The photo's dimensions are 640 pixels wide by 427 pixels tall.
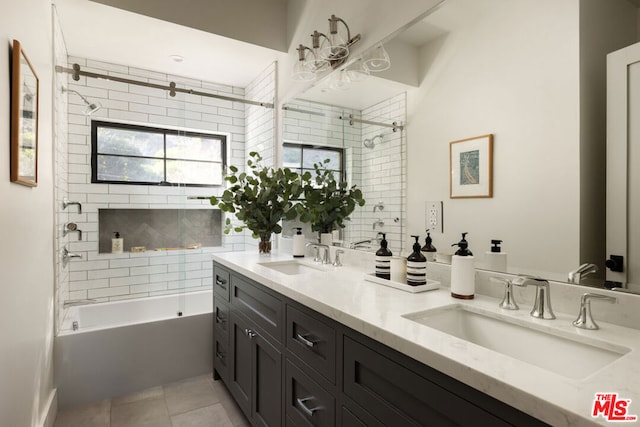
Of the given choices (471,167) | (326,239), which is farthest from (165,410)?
(471,167)

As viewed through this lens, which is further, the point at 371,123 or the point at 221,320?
the point at 221,320

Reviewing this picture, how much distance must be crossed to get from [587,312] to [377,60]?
149cm

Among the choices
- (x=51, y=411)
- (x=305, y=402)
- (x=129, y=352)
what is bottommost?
(x=51, y=411)

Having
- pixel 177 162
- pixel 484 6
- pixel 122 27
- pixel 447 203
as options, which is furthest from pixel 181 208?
pixel 484 6

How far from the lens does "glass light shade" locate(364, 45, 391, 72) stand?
181 centimetres

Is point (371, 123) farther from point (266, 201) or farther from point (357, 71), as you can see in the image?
point (266, 201)

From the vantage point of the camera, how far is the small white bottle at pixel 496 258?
1.26 meters

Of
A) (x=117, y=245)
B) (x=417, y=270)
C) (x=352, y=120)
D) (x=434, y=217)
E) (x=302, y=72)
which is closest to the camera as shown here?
(x=417, y=270)

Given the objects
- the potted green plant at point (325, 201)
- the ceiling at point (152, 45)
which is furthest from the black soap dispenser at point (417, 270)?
the ceiling at point (152, 45)

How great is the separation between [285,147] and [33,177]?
1.64m

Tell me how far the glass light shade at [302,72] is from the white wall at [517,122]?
3.67 ft

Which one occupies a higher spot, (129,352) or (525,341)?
(525,341)

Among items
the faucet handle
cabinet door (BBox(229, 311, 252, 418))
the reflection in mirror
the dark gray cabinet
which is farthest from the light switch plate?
cabinet door (BBox(229, 311, 252, 418))

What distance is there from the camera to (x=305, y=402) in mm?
1315
